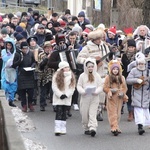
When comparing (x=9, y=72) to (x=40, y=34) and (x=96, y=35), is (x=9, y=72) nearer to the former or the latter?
(x=96, y=35)

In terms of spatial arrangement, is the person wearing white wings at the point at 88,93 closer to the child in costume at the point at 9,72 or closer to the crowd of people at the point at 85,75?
the crowd of people at the point at 85,75

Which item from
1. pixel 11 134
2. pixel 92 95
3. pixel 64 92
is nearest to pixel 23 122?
pixel 64 92

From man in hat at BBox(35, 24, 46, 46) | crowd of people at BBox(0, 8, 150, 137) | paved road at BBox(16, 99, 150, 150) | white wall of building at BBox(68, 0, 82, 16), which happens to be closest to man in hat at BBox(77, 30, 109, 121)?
crowd of people at BBox(0, 8, 150, 137)

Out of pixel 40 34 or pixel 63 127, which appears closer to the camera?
pixel 63 127

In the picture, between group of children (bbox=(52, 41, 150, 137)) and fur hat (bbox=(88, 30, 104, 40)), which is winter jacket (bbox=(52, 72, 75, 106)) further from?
fur hat (bbox=(88, 30, 104, 40))

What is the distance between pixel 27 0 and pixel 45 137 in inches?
1721

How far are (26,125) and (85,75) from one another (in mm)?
1768

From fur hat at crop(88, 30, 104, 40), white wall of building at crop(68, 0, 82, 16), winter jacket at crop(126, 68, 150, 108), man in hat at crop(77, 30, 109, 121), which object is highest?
white wall of building at crop(68, 0, 82, 16)

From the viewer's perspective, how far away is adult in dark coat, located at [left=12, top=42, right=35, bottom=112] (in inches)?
515

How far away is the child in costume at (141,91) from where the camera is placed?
11.1 meters

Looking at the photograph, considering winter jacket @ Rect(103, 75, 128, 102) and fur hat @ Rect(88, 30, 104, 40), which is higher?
→ fur hat @ Rect(88, 30, 104, 40)

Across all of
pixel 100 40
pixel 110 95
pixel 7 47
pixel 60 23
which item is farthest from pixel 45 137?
pixel 60 23

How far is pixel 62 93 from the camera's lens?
10711 millimetres

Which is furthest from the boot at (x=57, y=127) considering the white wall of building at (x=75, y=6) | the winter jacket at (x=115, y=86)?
the white wall of building at (x=75, y=6)
